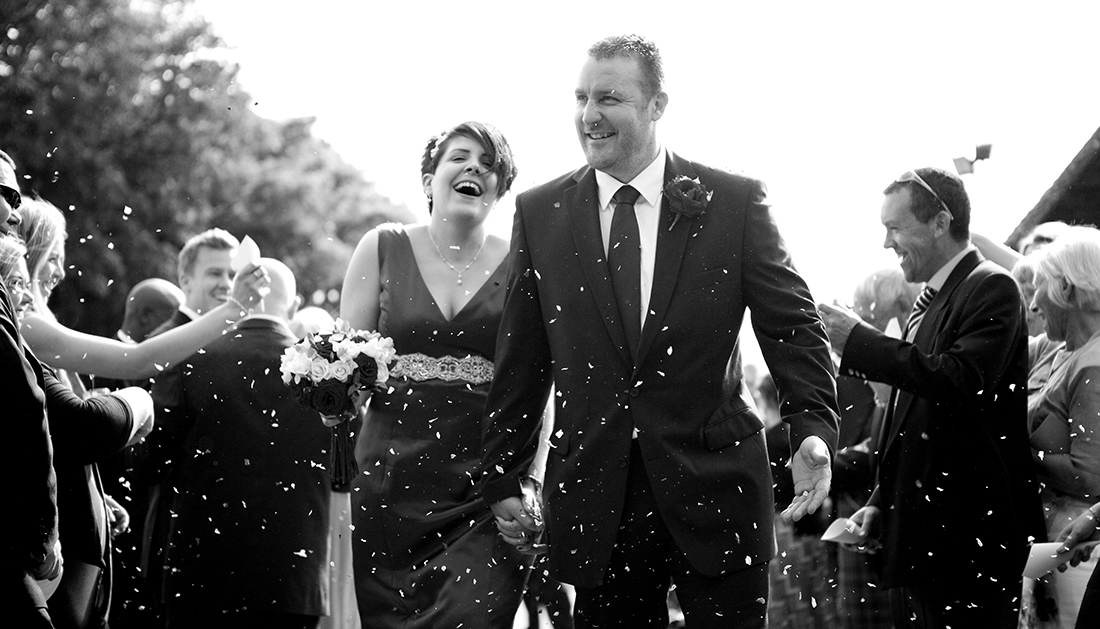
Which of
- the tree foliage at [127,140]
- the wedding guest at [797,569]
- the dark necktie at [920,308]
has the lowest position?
the wedding guest at [797,569]

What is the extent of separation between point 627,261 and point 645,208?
0.20 m

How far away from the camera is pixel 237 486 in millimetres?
5613

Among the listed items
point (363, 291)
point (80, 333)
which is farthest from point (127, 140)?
point (363, 291)

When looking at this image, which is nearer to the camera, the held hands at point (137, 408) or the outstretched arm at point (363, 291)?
the held hands at point (137, 408)

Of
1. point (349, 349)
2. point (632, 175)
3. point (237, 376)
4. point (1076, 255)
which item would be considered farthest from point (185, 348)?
point (1076, 255)

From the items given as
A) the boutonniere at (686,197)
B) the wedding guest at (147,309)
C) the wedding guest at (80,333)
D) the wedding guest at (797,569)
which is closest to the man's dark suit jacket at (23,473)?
the wedding guest at (80,333)

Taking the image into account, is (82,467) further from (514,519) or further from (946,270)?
(946,270)

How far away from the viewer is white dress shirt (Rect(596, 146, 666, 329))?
3797 mm

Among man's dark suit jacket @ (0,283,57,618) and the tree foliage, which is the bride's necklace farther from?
the tree foliage

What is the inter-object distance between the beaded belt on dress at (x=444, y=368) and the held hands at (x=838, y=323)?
1406 millimetres

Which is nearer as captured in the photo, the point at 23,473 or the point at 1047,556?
the point at 23,473

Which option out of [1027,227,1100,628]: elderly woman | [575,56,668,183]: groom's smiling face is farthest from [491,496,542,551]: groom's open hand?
[1027,227,1100,628]: elderly woman

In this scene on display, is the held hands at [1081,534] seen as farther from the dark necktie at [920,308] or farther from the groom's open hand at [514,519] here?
the groom's open hand at [514,519]

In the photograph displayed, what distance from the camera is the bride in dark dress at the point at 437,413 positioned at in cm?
486
